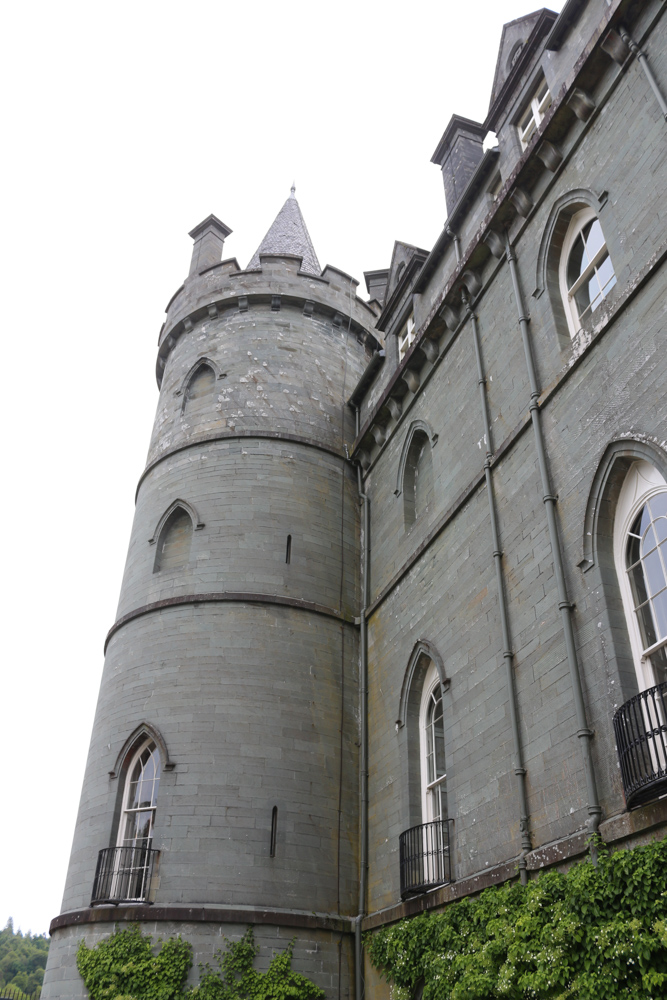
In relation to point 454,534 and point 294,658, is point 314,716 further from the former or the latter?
point 454,534

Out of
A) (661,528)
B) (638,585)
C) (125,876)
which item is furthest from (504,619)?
(125,876)

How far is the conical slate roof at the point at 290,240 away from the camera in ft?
76.6

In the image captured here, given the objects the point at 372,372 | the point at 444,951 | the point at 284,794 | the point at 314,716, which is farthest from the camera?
the point at 372,372

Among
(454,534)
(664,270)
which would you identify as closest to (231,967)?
(454,534)

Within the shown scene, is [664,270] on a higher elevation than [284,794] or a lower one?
higher

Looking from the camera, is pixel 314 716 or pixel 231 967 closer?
pixel 231 967

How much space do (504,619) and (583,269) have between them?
14.9 feet

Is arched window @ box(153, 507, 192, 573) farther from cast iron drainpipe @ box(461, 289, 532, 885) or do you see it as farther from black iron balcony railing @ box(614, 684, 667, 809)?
black iron balcony railing @ box(614, 684, 667, 809)

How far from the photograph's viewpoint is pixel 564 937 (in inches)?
290

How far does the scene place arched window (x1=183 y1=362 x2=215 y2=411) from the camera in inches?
719

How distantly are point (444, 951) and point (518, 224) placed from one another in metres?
9.42

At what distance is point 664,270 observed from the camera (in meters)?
8.53

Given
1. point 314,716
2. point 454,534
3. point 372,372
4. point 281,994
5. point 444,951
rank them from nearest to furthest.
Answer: point 444,951 → point 281,994 → point 454,534 → point 314,716 → point 372,372

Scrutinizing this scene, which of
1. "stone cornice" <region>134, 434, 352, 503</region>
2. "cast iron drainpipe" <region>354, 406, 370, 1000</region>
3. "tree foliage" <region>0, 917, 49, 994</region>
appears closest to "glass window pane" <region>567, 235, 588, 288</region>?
"cast iron drainpipe" <region>354, 406, 370, 1000</region>
